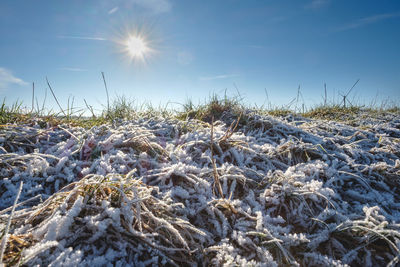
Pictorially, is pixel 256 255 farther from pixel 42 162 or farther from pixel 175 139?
pixel 42 162

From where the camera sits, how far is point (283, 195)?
60.9 inches

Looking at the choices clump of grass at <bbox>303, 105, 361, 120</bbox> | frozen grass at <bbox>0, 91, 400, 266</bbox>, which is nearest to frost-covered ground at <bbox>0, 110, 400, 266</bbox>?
frozen grass at <bbox>0, 91, 400, 266</bbox>

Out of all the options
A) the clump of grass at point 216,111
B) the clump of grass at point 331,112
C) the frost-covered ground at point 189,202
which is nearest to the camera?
the frost-covered ground at point 189,202

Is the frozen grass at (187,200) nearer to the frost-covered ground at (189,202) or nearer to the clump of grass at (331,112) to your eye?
the frost-covered ground at (189,202)

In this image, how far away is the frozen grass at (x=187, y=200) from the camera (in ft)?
3.45

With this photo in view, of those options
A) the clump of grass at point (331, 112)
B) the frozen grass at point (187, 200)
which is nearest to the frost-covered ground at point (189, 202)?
the frozen grass at point (187, 200)

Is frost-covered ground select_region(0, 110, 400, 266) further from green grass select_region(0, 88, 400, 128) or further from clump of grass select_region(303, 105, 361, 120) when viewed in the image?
clump of grass select_region(303, 105, 361, 120)

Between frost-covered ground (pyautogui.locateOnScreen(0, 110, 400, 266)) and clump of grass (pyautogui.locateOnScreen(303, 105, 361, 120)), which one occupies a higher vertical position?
clump of grass (pyautogui.locateOnScreen(303, 105, 361, 120))

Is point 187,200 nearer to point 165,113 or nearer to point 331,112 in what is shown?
point 165,113

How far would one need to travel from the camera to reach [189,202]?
4.84ft

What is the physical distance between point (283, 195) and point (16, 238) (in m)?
1.49

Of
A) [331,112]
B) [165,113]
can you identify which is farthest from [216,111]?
[331,112]

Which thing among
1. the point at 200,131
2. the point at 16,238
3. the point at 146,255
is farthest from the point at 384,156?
the point at 16,238

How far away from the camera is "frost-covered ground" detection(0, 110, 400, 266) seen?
1050mm
